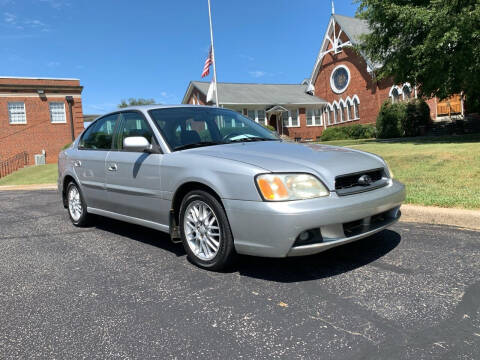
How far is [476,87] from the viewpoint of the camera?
51.6 ft

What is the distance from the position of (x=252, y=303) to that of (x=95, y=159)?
10.2ft

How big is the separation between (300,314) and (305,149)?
1.75m

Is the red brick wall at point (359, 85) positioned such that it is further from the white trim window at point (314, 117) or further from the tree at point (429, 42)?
the tree at point (429, 42)

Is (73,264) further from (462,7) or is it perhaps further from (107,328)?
(462,7)

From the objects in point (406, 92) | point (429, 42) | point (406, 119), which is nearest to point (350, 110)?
point (406, 92)

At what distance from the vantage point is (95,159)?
16.3 ft

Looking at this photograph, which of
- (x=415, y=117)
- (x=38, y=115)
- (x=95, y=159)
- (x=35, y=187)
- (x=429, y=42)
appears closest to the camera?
(x=95, y=159)

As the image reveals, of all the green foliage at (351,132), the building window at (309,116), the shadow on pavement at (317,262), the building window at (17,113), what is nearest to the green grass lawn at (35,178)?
the building window at (17,113)

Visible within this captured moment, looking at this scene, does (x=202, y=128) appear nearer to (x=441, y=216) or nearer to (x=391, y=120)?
(x=441, y=216)

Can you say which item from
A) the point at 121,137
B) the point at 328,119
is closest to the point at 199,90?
the point at 328,119

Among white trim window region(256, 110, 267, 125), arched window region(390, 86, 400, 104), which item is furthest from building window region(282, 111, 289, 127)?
arched window region(390, 86, 400, 104)

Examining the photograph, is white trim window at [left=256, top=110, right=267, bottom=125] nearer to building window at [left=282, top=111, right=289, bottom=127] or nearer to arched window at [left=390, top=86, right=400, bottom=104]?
building window at [left=282, top=111, right=289, bottom=127]

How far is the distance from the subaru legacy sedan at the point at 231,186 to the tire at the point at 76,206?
0.55 meters

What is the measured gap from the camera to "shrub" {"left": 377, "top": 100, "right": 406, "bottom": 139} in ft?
76.4
